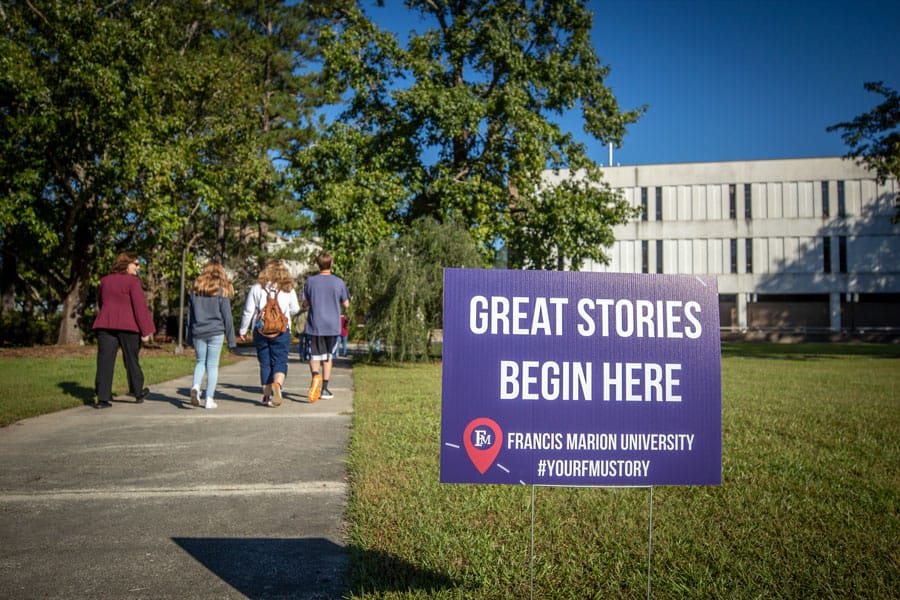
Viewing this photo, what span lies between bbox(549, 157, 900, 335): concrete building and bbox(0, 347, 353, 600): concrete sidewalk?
5139cm

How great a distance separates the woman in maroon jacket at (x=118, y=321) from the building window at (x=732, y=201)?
56.2 metres

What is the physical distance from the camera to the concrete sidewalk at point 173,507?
3.15 m

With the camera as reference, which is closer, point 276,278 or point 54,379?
point 276,278

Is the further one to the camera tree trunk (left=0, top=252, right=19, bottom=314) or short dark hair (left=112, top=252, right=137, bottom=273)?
tree trunk (left=0, top=252, right=19, bottom=314)

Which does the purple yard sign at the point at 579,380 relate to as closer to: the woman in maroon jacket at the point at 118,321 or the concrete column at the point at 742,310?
the woman in maroon jacket at the point at 118,321

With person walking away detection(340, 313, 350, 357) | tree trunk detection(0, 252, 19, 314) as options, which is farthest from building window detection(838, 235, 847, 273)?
tree trunk detection(0, 252, 19, 314)

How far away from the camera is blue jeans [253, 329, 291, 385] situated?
8.86 m

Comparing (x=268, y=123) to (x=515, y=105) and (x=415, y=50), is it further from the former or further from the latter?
(x=515, y=105)

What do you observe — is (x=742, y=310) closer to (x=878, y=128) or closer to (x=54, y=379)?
(x=878, y=128)

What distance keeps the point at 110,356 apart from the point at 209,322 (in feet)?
4.61

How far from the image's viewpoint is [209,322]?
8.76m

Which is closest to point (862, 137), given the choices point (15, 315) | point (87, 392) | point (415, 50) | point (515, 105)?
point (515, 105)

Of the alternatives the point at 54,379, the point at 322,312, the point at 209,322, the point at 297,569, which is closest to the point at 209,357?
the point at 209,322

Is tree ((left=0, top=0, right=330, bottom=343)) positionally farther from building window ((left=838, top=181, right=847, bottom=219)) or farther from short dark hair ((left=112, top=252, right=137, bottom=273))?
building window ((left=838, top=181, right=847, bottom=219))
